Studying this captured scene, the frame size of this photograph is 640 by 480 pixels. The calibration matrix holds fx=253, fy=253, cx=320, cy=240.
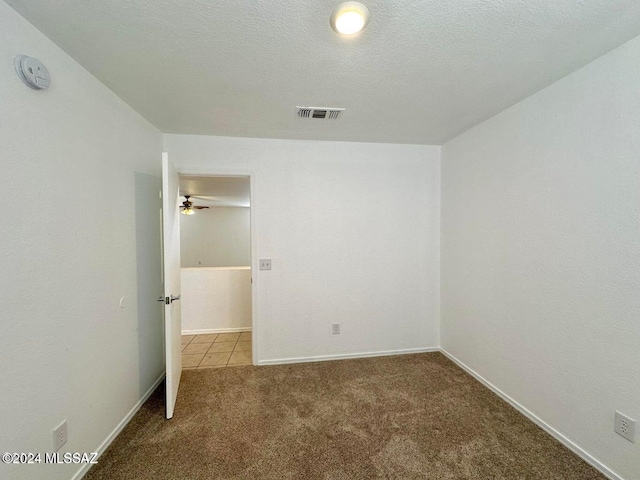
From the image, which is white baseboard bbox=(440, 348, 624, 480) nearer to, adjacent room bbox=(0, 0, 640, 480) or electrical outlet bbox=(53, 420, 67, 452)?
adjacent room bbox=(0, 0, 640, 480)

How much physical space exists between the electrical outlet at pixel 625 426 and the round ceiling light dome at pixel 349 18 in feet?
8.13

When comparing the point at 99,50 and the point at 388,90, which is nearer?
the point at 99,50

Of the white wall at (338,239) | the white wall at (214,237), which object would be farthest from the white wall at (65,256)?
the white wall at (214,237)

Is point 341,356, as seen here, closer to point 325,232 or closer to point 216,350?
point 325,232

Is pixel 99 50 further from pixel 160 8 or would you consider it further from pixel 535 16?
pixel 535 16

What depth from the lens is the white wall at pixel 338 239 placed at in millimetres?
2748

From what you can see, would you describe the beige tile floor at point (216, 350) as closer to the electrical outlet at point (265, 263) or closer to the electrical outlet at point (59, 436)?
the electrical outlet at point (265, 263)

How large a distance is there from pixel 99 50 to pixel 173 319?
186cm

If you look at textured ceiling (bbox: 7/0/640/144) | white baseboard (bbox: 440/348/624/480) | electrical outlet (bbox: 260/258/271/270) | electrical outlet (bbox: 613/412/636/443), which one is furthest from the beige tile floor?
electrical outlet (bbox: 613/412/636/443)

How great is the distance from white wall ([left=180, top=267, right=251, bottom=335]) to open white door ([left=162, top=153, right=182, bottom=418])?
1.56 meters

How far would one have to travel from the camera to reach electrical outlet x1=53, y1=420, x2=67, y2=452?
4.26 ft

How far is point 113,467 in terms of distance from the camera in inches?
60.4

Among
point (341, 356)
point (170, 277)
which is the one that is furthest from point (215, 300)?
point (341, 356)

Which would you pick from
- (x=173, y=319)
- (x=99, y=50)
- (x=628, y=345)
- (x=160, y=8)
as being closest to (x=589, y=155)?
(x=628, y=345)
